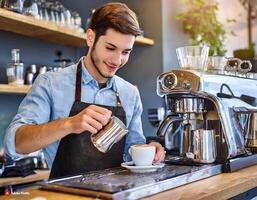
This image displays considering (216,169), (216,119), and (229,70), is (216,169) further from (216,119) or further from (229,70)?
(229,70)

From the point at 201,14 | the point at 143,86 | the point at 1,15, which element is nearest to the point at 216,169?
the point at 1,15

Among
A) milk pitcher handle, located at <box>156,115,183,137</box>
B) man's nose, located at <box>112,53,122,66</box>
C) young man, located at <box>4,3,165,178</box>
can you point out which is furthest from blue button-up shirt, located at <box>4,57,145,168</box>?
milk pitcher handle, located at <box>156,115,183,137</box>

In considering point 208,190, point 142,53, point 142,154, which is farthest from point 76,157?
point 142,53

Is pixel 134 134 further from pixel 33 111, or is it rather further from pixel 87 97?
pixel 33 111

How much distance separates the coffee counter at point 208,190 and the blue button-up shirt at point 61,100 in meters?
0.36

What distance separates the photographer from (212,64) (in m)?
1.72

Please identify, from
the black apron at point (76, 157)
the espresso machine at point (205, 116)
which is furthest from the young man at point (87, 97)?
the espresso machine at point (205, 116)

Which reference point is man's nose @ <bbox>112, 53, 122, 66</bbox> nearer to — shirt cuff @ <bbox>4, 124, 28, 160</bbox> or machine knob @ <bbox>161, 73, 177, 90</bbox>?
machine knob @ <bbox>161, 73, 177, 90</bbox>

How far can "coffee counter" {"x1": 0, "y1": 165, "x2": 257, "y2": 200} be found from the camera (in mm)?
1064

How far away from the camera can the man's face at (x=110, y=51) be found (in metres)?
1.55

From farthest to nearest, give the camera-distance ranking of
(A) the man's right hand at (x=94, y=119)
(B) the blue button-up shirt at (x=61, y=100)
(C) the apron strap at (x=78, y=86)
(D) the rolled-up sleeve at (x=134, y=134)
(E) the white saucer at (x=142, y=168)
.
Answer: (D) the rolled-up sleeve at (x=134, y=134) → (C) the apron strap at (x=78, y=86) → (B) the blue button-up shirt at (x=61, y=100) → (E) the white saucer at (x=142, y=168) → (A) the man's right hand at (x=94, y=119)

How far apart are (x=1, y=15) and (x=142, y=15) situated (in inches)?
58.1

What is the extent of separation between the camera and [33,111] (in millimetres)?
1450

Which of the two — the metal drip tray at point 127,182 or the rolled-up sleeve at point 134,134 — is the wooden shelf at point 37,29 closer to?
the rolled-up sleeve at point 134,134
